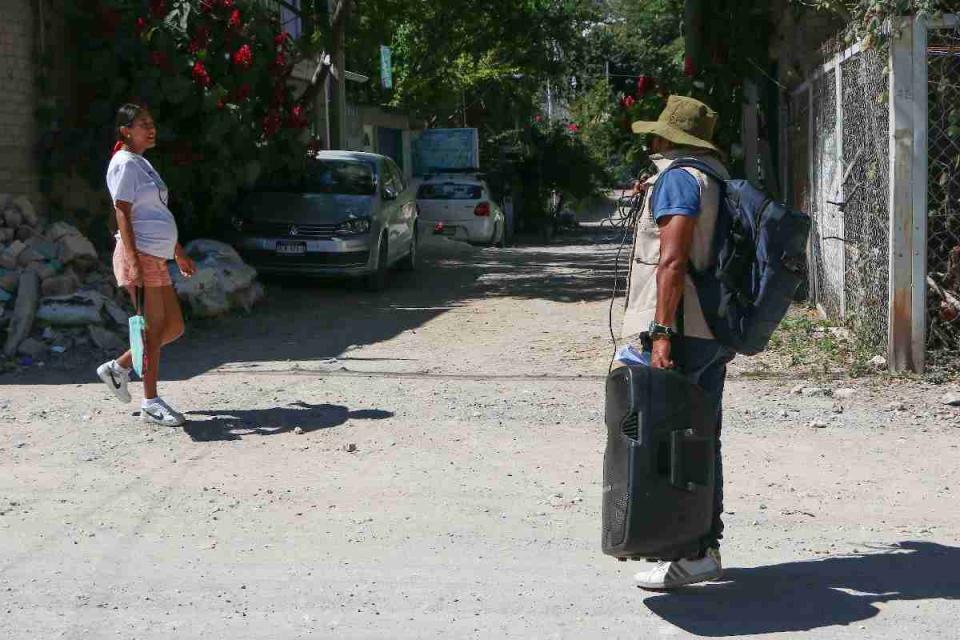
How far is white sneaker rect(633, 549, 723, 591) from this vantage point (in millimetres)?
4668

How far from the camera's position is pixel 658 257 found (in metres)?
4.55

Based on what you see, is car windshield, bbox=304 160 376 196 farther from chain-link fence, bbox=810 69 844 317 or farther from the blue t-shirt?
the blue t-shirt

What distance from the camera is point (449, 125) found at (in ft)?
132

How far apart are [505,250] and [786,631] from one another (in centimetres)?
2001

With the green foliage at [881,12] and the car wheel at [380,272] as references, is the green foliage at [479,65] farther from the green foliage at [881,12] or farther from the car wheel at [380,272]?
the green foliage at [881,12]

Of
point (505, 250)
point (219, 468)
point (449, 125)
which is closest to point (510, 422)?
point (219, 468)

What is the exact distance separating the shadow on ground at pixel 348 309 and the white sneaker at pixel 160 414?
1599mm

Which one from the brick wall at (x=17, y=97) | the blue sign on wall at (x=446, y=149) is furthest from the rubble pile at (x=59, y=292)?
the blue sign on wall at (x=446, y=149)

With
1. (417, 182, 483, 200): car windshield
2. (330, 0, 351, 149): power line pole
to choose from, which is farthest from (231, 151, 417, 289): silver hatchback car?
(417, 182, 483, 200): car windshield

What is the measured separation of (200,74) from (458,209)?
39.8ft

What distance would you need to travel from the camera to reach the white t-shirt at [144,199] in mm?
7109

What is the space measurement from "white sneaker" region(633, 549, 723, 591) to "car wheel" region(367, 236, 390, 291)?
1005 centimetres

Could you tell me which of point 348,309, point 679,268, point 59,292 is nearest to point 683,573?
point 679,268

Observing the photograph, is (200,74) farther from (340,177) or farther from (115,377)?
(115,377)
